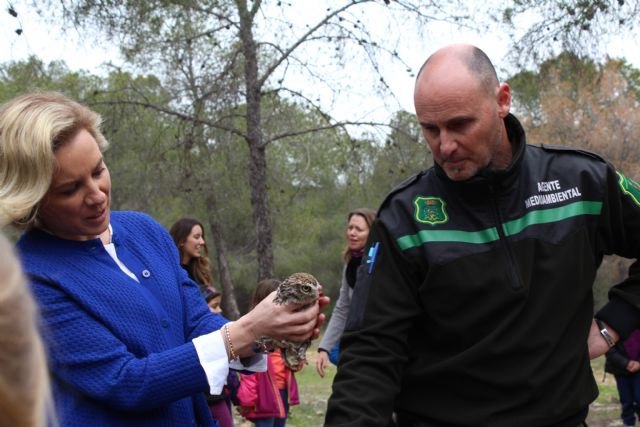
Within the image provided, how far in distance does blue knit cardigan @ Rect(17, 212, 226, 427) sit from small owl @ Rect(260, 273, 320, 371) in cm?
26

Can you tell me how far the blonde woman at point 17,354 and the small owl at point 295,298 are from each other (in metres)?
1.53

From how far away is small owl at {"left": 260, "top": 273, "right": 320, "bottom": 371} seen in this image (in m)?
2.54

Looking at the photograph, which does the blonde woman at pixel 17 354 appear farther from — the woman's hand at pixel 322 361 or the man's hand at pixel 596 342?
the woman's hand at pixel 322 361

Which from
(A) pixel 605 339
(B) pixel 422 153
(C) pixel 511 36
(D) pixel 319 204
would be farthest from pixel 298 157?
(D) pixel 319 204

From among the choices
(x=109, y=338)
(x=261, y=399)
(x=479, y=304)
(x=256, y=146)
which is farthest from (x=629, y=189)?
(x=256, y=146)

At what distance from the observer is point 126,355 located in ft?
8.09

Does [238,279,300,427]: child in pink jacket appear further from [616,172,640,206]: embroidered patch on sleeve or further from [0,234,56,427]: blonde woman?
[0,234,56,427]: blonde woman

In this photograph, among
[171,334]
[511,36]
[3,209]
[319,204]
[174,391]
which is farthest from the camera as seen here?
[319,204]

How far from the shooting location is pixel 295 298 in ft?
8.30

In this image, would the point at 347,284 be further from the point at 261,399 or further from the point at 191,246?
the point at 191,246

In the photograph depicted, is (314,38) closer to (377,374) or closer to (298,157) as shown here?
(298,157)

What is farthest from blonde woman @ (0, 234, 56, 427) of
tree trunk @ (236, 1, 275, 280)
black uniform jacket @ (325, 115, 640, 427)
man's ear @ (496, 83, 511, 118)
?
tree trunk @ (236, 1, 275, 280)

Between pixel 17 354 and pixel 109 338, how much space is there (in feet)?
4.94

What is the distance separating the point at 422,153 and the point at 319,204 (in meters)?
16.2
